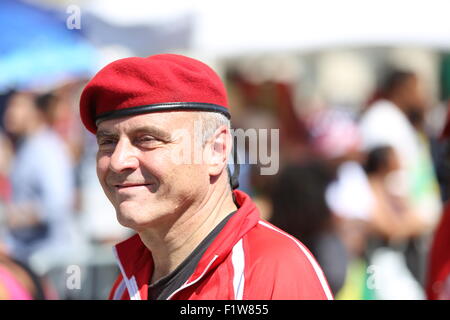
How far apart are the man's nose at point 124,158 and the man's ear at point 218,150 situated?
234 millimetres

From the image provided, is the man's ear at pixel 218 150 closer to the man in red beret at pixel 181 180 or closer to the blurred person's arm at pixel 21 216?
the man in red beret at pixel 181 180

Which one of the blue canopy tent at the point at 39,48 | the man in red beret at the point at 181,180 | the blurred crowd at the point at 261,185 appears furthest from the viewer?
the blue canopy tent at the point at 39,48

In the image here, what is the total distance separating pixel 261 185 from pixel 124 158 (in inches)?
112

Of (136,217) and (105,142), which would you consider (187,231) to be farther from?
(105,142)

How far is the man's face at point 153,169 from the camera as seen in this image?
2.52 meters

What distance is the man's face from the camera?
2.52 m

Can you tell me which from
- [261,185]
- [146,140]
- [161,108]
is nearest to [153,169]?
[146,140]

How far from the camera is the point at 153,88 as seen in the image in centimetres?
251

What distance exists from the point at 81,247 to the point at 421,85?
3.43 m

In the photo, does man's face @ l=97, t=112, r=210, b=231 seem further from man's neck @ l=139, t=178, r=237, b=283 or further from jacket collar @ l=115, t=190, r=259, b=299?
jacket collar @ l=115, t=190, r=259, b=299

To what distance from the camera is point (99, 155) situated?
2.66 meters

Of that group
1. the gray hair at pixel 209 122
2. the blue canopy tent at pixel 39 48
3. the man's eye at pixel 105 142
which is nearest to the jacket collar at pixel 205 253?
the gray hair at pixel 209 122
